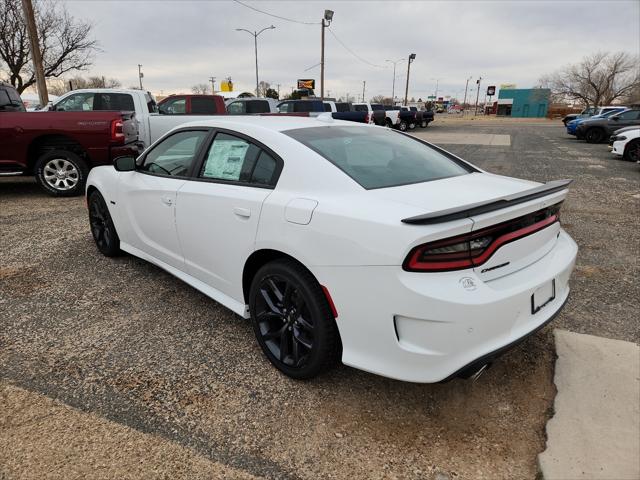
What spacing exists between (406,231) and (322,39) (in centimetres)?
3481

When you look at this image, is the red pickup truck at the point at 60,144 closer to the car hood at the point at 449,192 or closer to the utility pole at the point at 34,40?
the car hood at the point at 449,192

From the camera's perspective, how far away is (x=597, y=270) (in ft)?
14.2

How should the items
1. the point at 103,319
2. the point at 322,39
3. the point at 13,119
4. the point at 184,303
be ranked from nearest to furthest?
the point at 103,319 < the point at 184,303 < the point at 13,119 < the point at 322,39

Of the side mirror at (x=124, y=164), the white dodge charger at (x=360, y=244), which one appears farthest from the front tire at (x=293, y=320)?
the side mirror at (x=124, y=164)

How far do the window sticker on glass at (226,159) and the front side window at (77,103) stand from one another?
27.9ft

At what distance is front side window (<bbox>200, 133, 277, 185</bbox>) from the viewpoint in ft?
9.04

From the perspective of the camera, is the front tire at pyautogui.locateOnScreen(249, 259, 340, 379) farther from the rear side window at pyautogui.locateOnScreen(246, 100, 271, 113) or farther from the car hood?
the rear side window at pyautogui.locateOnScreen(246, 100, 271, 113)

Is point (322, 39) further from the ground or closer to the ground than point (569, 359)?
further from the ground

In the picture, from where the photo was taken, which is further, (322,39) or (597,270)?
(322,39)

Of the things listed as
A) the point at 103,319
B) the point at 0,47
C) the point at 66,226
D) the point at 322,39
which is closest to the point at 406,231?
the point at 103,319

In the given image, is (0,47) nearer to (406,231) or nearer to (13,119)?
(13,119)

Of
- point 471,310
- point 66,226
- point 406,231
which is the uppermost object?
point 406,231

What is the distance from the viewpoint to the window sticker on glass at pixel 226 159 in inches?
117

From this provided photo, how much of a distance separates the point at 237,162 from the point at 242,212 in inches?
17.6
